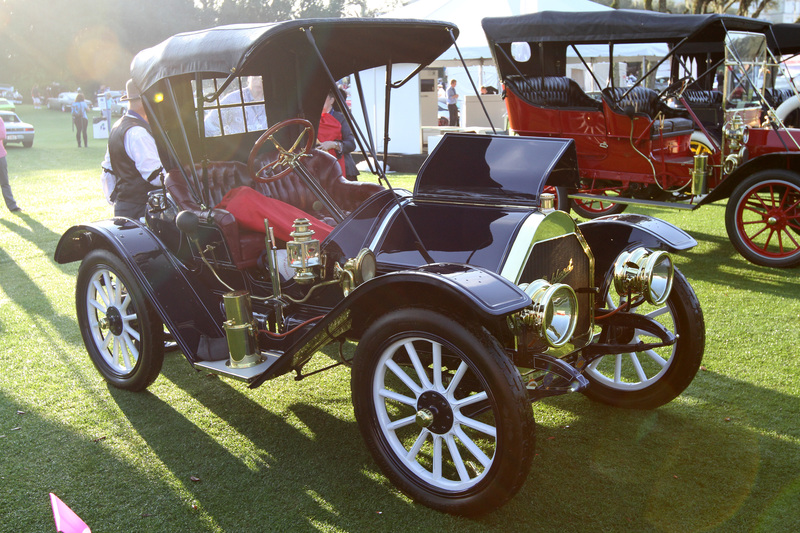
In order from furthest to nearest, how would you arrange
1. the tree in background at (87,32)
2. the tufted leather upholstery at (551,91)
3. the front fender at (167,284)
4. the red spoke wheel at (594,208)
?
the tree in background at (87,32) < the red spoke wheel at (594,208) < the tufted leather upholstery at (551,91) < the front fender at (167,284)

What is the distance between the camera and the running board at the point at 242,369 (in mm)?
3271

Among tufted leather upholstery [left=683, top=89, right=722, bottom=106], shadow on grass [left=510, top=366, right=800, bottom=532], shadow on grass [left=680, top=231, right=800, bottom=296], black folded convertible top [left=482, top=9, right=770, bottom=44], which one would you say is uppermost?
black folded convertible top [left=482, top=9, right=770, bottom=44]

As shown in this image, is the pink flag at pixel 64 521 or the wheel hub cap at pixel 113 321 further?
the wheel hub cap at pixel 113 321

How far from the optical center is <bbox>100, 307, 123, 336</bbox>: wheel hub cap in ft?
13.1

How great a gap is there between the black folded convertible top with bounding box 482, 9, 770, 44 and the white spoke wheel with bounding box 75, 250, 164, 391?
222 inches

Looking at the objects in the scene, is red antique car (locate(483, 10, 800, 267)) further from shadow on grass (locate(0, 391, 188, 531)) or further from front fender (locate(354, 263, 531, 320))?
shadow on grass (locate(0, 391, 188, 531))

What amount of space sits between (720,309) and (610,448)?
248 cm

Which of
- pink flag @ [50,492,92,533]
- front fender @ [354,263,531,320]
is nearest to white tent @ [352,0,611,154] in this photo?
front fender @ [354,263,531,320]

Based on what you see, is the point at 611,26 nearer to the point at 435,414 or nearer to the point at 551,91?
the point at 551,91

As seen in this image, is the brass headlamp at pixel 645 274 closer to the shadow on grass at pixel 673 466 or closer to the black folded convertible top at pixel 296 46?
the shadow on grass at pixel 673 466

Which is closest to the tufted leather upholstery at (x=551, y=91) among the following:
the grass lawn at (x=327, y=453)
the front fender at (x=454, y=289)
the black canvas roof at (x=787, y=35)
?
the black canvas roof at (x=787, y=35)

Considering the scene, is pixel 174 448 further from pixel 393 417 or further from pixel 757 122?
pixel 757 122

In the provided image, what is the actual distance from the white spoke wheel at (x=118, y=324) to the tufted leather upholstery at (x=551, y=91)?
5481mm

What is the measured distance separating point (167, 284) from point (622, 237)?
2481 millimetres
